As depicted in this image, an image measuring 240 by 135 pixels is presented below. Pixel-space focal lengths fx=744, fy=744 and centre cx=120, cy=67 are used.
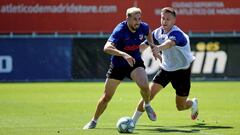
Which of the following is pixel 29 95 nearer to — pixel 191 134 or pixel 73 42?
pixel 73 42

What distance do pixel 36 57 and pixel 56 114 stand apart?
52.9 feet

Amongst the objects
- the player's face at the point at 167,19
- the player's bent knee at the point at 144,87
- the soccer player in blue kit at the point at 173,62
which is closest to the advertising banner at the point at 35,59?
the soccer player in blue kit at the point at 173,62

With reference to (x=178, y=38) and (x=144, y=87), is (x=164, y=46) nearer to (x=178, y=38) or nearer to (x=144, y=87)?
(x=178, y=38)

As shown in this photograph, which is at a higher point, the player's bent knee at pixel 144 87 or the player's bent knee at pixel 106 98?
the player's bent knee at pixel 144 87

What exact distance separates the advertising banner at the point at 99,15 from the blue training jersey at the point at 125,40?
26.2 m

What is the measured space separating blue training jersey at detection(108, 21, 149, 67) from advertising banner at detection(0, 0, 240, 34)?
26.2 metres

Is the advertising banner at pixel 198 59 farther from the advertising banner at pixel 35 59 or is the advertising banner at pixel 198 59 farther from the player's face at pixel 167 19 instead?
the player's face at pixel 167 19

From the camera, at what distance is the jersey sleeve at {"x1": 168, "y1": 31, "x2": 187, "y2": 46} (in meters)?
14.4

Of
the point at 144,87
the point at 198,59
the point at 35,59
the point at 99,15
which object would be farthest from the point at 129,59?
the point at 99,15

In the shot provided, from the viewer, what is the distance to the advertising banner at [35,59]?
34.2 meters

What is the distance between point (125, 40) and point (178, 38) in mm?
1045

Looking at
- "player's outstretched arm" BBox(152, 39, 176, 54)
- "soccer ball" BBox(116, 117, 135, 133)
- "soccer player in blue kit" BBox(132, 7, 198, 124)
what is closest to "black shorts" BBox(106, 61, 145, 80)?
"player's outstretched arm" BBox(152, 39, 176, 54)

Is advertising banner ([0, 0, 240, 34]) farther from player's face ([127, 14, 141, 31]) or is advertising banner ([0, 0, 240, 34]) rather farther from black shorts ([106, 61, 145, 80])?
player's face ([127, 14, 141, 31])

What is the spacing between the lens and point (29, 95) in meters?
26.3
